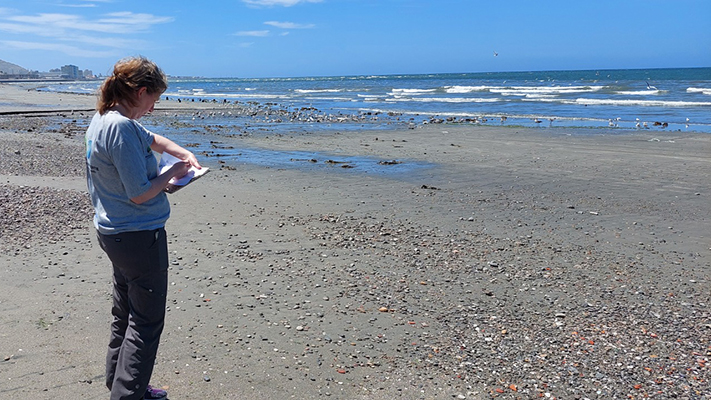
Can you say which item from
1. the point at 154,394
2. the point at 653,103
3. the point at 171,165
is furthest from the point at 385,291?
the point at 653,103

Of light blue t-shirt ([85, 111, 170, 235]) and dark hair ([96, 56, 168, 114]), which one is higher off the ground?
dark hair ([96, 56, 168, 114])

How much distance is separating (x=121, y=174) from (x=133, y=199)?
0.13 metres

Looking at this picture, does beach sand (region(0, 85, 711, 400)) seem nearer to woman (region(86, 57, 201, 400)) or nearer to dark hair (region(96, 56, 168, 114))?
woman (region(86, 57, 201, 400))

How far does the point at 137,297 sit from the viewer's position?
10.1 ft

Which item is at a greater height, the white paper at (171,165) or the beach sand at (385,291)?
the white paper at (171,165)

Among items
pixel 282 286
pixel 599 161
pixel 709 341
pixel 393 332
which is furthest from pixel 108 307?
pixel 599 161

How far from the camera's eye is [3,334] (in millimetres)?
4324

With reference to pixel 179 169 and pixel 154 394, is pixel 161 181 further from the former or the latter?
pixel 154 394

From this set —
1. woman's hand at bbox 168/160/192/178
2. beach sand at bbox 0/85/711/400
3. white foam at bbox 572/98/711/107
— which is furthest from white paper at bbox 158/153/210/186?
white foam at bbox 572/98/711/107

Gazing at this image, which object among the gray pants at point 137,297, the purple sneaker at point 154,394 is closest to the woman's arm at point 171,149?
the gray pants at point 137,297

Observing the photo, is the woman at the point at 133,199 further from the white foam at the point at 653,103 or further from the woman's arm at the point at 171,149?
the white foam at the point at 653,103

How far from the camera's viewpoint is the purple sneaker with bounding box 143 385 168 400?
3416 mm

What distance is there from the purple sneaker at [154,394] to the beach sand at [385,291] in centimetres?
22

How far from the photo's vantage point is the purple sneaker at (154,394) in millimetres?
3416
